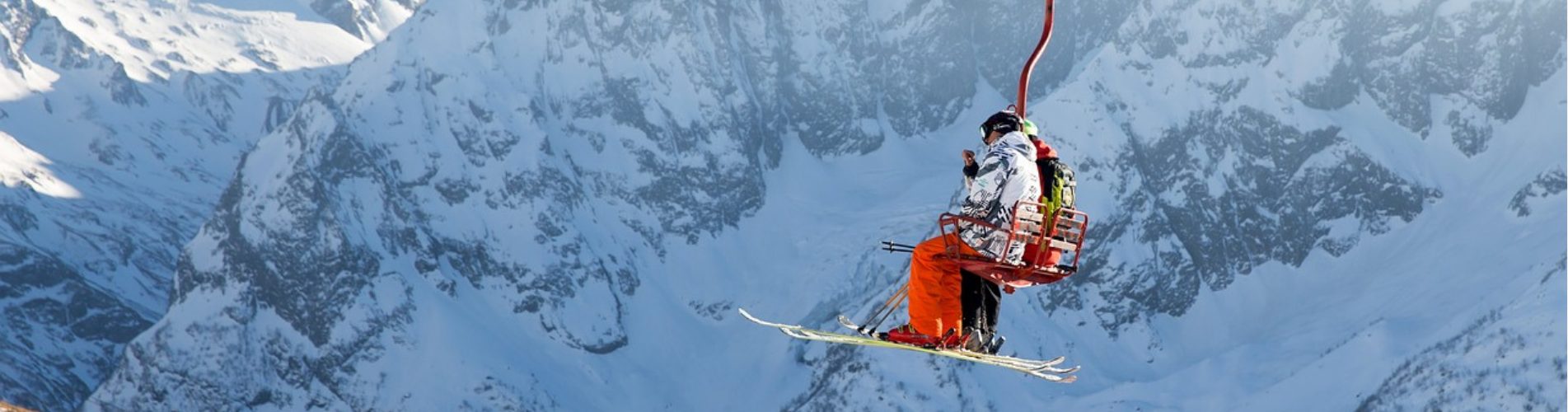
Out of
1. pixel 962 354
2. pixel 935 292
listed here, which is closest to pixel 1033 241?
pixel 962 354

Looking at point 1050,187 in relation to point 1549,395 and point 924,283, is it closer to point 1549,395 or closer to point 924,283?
point 924,283

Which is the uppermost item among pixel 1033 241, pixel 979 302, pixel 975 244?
pixel 1033 241

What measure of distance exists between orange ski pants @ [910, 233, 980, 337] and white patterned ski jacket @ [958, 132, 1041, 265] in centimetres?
129

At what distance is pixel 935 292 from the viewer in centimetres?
3147

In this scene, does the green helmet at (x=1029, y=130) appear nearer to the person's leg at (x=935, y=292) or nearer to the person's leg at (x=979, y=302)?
the person's leg at (x=935, y=292)

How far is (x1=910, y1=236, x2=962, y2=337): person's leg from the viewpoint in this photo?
3136 cm

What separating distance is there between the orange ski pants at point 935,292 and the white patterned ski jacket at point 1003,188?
1289mm

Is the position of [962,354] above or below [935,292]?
below

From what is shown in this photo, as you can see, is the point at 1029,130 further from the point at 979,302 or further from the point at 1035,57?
the point at 979,302

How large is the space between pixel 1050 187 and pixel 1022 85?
221cm

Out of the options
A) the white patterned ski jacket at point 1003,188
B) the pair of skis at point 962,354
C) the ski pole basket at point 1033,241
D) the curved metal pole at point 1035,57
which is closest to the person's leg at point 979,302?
the pair of skis at point 962,354

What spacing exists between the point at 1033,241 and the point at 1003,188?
85 cm

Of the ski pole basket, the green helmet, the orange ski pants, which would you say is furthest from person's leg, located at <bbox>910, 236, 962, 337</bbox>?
the green helmet

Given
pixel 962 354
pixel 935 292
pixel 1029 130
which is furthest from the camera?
pixel 935 292
